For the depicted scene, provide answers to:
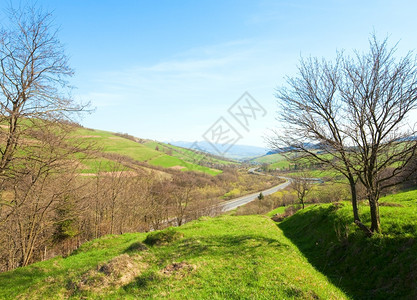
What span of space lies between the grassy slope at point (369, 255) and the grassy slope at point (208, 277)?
1.51m

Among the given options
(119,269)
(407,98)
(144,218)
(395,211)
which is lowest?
(144,218)

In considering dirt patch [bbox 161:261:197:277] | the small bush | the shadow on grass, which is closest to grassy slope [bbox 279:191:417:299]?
the shadow on grass

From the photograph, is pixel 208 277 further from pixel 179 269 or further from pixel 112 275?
pixel 112 275

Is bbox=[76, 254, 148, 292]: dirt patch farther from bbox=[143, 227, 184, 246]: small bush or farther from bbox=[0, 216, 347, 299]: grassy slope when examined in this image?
bbox=[143, 227, 184, 246]: small bush

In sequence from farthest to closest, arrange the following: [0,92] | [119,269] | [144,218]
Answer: [144,218], [119,269], [0,92]

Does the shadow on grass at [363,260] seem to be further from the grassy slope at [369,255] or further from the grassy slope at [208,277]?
the grassy slope at [208,277]

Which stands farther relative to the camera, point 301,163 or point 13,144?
point 301,163

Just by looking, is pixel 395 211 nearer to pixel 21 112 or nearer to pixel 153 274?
pixel 153 274

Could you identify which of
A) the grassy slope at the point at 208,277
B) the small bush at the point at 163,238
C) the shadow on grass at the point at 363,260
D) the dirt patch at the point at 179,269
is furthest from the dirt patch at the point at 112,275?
the shadow on grass at the point at 363,260

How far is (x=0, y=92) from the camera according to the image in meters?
8.65

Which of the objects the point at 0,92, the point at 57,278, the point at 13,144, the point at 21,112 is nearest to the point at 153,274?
the point at 57,278

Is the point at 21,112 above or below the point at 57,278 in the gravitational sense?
above

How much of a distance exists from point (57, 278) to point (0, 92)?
9.24 m

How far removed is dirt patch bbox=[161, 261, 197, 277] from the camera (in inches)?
387
